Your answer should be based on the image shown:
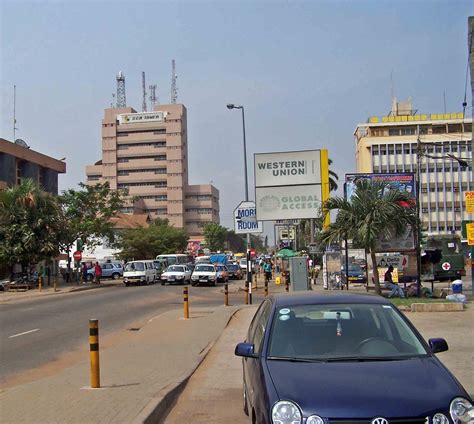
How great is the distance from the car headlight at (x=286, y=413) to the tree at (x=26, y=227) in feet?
118

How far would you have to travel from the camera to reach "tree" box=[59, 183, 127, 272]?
152 ft

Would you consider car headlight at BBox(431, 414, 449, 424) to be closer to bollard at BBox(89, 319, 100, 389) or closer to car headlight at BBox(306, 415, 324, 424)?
car headlight at BBox(306, 415, 324, 424)

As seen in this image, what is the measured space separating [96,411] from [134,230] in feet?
239

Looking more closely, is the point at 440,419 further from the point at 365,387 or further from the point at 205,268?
the point at 205,268

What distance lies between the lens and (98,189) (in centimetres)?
4891

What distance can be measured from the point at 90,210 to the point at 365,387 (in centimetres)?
4531

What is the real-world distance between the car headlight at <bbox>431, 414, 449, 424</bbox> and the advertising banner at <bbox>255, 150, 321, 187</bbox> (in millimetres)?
26541

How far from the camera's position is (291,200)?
3056cm

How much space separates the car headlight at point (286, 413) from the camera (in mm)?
4207

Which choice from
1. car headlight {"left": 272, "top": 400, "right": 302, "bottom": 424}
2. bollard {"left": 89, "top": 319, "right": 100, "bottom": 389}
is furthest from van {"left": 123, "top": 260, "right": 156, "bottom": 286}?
car headlight {"left": 272, "top": 400, "right": 302, "bottom": 424}

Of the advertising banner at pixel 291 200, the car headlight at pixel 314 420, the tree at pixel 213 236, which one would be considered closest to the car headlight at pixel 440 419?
the car headlight at pixel 314 420

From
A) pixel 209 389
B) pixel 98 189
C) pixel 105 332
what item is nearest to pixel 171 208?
pixel 98 189

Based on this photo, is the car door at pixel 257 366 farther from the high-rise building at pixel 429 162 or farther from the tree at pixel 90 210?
the high-rise building at pixel 429 162

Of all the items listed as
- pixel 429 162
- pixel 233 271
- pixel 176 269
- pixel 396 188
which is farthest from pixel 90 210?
pixel 429 162
